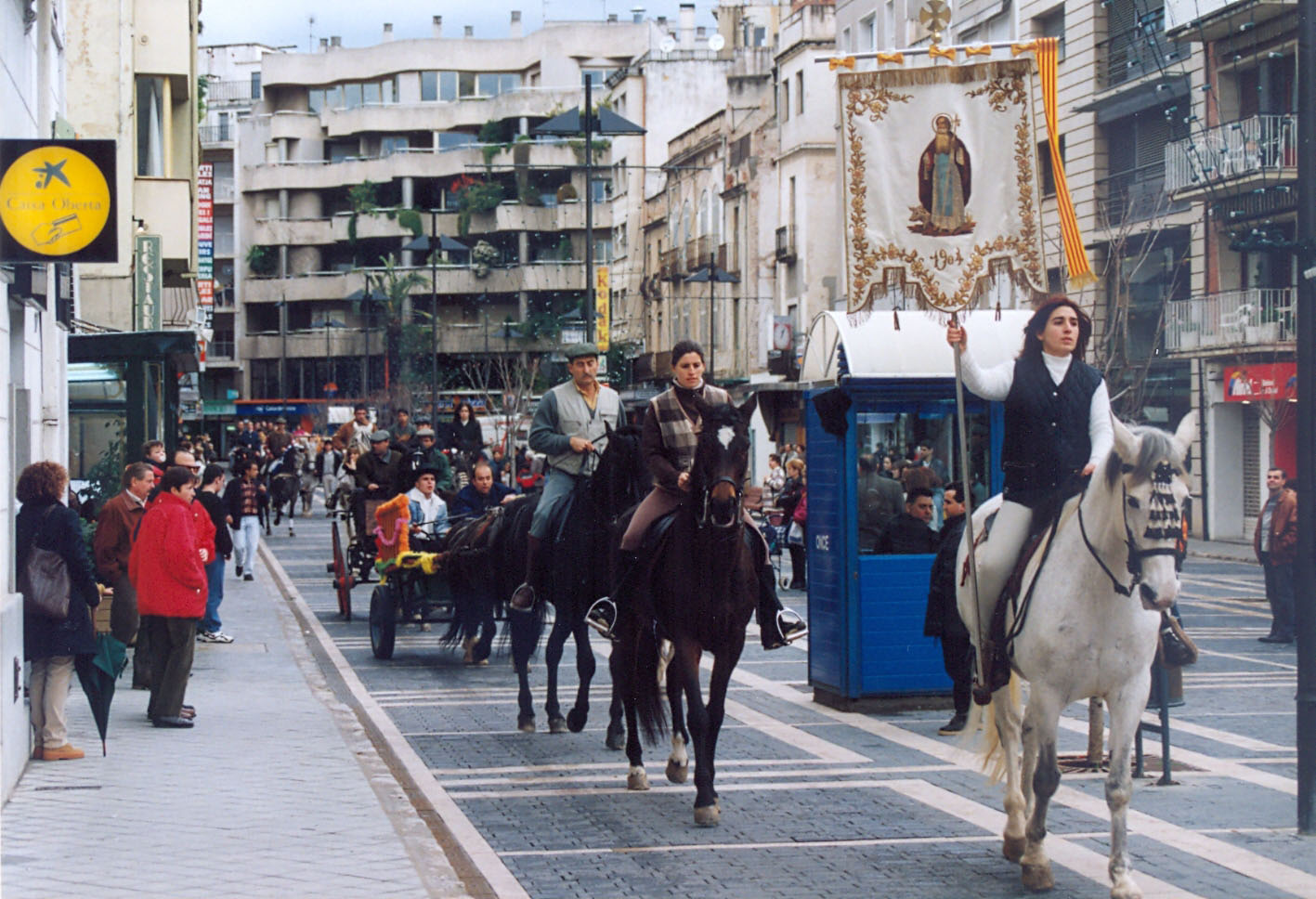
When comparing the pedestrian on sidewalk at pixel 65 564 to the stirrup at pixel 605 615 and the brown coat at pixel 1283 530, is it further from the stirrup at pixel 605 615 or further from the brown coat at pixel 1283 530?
the brown coat at pixel 1283 530

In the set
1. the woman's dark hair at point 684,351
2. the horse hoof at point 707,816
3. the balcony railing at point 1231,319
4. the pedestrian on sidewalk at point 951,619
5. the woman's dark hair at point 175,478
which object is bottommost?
the horse hoof at point 707,816

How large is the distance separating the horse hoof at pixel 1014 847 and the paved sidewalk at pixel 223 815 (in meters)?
2.65

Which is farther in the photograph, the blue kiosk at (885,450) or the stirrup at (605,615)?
the blue kiosk at (885,450)

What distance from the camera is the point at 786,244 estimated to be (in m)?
60.2

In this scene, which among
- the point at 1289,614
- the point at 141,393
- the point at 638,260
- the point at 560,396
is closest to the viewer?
the point at 560,396

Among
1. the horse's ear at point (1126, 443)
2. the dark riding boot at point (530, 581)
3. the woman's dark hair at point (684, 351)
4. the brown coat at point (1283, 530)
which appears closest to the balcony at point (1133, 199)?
the brown coat at point (1283, 530)

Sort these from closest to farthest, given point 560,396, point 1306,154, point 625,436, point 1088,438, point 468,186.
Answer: point 1088,438, point 1306,154, point 625,436, point 560,396, point 468,186

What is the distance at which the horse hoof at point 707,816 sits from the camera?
32.0 ft

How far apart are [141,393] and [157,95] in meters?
14.8

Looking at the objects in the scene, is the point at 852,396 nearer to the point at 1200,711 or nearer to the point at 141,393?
Result: the point at 1200,711

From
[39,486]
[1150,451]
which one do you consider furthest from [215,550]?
[1150,451]

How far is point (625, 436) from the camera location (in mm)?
11602

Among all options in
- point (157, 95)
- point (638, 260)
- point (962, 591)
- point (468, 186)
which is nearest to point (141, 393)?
point (962, 591)

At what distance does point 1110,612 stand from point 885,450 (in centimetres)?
619
